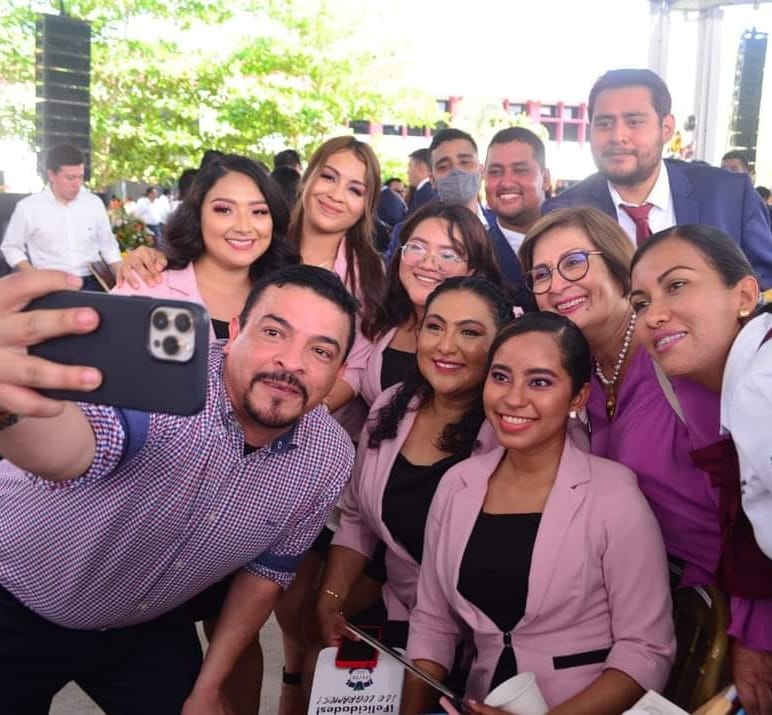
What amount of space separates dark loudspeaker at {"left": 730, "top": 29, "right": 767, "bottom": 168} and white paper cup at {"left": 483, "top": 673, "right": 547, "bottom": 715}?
1041 centimetres

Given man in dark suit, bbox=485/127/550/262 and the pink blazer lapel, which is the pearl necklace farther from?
man in dark suit, bbox=485/127/550/262

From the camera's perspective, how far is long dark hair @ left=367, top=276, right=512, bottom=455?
2.45m

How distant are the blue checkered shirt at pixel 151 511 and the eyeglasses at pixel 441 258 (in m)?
0.90

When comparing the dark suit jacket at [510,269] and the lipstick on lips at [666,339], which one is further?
the dark suit jacket at [510,269]

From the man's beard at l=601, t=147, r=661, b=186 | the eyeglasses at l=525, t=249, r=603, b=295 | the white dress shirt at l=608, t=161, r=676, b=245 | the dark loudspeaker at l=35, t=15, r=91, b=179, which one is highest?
the dark loudspeaker at l=35, t=15, r=91, b=179

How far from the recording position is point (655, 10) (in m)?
8.58

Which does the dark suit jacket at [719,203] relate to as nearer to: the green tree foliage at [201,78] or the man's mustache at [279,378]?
the man's mustache at [279,378]

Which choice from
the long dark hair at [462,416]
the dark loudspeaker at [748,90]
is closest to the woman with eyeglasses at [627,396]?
the long dark hair at [462,416]

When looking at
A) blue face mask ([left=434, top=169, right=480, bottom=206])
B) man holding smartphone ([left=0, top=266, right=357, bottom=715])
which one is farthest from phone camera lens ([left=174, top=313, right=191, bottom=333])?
blue face mask ([left=434, top=169, right=480, bottom=206])

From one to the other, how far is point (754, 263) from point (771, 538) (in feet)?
6.39

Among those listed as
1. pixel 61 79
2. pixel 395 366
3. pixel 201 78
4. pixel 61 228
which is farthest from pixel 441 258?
pixel 201 78

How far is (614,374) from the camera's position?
2.32 m

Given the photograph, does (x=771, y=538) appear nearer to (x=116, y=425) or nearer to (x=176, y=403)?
(x=176, y=403)

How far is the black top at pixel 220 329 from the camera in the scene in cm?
298
